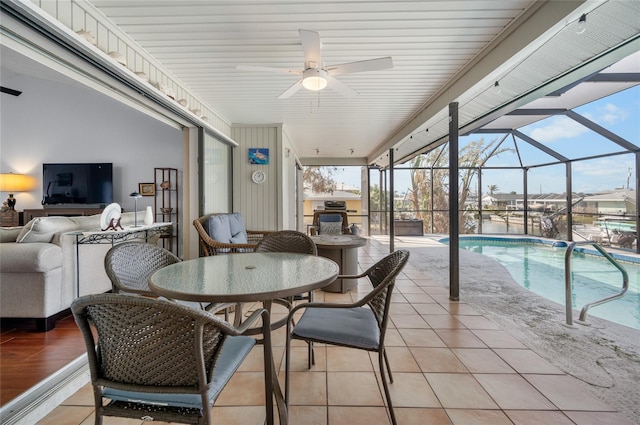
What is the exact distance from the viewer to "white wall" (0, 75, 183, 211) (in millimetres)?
5598

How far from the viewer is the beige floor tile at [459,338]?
2219 millimetres

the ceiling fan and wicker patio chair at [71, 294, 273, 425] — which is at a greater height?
the ceiling fan

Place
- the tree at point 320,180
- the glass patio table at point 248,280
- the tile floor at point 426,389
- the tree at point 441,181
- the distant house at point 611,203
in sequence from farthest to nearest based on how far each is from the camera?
1. the tree at point 320,180
2. the tree at point 441,181
3. the distant house at point 611,203
4. the tile floor at point 426,389
5. the glass patio table at point 248,280

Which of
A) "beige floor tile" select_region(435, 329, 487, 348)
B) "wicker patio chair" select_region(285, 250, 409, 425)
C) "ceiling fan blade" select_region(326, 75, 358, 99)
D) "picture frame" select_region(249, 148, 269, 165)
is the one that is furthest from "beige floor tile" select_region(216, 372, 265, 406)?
"picture frame" select_region(249, 148, 269, 165)

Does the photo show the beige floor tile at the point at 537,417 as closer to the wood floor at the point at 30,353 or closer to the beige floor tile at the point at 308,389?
the beige floor tile at the point at 308,389

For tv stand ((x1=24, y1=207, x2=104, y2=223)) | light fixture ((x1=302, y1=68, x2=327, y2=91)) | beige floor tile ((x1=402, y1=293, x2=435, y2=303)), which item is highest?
light fixture ((x1=302, y1=68, x2=327, y2=91))

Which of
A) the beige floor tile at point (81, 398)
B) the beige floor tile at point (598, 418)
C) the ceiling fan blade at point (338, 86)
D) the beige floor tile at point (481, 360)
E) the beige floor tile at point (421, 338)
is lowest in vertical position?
the beige floor tile at point (598, 418)

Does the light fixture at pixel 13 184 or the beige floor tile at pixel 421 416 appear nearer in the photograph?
the beige floor tile at pixel 421 416

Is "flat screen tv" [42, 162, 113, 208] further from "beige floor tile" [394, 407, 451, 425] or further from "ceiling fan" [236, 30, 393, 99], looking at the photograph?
"beige floor tile" [394, 407, 451, 425]

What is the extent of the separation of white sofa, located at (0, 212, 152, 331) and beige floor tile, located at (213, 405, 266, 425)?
1.95 metres

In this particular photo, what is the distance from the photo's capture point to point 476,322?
8.66 ft

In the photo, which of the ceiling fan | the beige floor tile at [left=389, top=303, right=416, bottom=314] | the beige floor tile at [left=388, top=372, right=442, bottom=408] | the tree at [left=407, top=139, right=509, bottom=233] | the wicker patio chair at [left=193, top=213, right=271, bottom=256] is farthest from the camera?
the tree at [left=407, top=139, right=509, bottom=233]

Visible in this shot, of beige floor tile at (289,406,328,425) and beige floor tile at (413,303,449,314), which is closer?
beige floor tile at (289,406,328,425)

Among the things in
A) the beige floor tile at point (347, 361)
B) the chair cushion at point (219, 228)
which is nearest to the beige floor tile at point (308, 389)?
the beige floor tile at point (347, 361)
